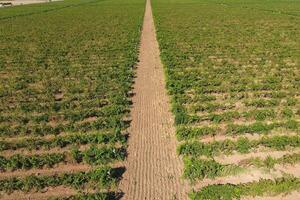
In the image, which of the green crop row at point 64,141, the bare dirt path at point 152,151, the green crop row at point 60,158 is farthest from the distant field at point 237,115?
the green crop row at point 64,141

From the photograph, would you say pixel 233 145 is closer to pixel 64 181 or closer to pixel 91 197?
pixel 91 197

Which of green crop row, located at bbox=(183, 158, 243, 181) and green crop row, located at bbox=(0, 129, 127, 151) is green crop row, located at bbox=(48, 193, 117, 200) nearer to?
green crop row, located at bbox=(183, 158, 243, 181)

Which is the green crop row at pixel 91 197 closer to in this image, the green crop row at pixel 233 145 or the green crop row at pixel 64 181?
the green crop row at pixel 64 181

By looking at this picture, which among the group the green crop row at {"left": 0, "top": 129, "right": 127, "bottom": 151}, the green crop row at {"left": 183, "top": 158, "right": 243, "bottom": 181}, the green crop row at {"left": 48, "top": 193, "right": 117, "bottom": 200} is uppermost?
the green crop row at {"left": 0, "top": 129, "right": 127, "bottom": 151}

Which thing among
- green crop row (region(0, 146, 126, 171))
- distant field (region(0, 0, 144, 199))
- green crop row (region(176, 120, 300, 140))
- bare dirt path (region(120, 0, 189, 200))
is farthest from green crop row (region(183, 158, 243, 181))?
green crop row (region(0, 146, 126, 171))

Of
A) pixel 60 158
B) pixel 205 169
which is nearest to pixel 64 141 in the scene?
pixel 60 158

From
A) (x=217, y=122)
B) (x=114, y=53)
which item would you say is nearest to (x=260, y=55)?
(x=114, y=53)
